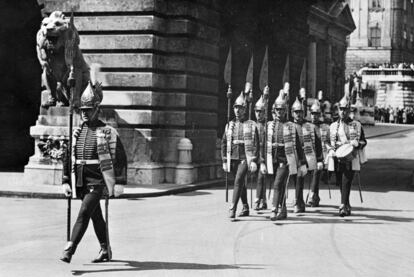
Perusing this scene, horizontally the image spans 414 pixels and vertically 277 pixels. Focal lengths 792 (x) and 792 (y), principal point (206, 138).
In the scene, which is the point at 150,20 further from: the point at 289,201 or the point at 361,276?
the point at 361,276

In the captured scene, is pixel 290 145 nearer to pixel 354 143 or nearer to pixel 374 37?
pixel 354 143

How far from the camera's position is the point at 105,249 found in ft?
29.5

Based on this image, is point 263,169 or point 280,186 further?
point 263,169

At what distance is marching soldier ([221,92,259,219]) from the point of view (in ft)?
43.6

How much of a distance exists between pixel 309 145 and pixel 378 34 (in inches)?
3294

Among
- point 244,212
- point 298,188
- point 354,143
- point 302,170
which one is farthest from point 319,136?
point 244,212

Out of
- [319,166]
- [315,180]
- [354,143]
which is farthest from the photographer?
[315,180]

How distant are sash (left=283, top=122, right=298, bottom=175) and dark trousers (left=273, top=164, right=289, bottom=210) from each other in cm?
11

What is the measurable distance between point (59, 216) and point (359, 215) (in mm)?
5172

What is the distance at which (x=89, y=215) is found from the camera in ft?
28.7

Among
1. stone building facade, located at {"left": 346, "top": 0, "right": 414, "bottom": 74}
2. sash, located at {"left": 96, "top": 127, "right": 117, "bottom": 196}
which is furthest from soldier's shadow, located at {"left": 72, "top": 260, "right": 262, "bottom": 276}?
stone building facade, located at {"left": 346, "top": 0, "right": 414, "bottom": 74}

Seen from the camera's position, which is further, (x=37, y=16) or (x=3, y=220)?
(x=37, y=16)

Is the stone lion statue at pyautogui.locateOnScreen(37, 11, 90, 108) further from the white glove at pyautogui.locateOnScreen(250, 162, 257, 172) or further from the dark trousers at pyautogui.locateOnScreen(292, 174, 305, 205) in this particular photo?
the dark trousers at pyautogui.locateOnScreen(292, 174, 305, 205)

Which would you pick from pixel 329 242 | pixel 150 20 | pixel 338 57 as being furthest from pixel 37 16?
pixel 338 57
